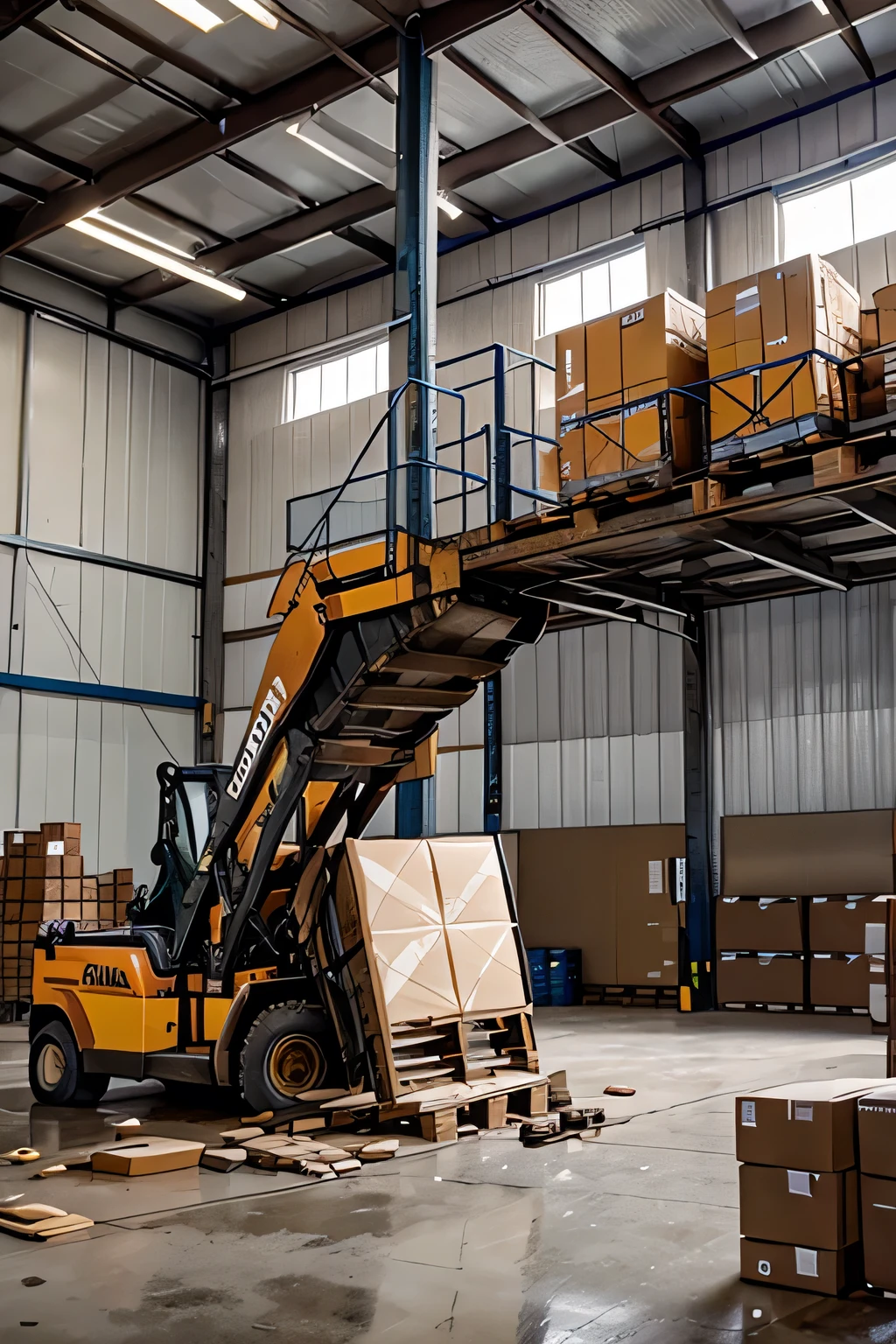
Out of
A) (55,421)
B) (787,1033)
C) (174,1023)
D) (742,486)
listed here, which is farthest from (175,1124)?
(55,421)

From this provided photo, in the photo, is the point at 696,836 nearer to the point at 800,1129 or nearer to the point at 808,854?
the point at 808,854

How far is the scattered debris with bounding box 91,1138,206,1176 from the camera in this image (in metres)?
7.34

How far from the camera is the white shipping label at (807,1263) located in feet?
16.1

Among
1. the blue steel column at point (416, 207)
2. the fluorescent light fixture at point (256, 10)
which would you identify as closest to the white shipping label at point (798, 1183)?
the blue steel column at point (416, 207)

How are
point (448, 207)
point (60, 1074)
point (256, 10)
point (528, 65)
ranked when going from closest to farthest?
point (60, 1074) < point (256, 10) < point (528, 65) < point (448, 207)

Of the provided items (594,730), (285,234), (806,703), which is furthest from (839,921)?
(285,234)

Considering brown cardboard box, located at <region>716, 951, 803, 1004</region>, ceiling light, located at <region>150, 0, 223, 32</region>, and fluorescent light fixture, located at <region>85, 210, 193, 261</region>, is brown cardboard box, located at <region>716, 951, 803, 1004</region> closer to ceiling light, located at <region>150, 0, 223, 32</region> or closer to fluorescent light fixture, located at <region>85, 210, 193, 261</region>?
ceiling light, located at <region>150, 0, 223, 32</region>

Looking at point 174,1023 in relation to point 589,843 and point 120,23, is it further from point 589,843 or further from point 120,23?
point 120,23

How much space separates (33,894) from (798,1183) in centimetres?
1437

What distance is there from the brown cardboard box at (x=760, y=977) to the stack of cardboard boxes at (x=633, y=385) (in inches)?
353

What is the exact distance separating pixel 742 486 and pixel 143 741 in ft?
50.2

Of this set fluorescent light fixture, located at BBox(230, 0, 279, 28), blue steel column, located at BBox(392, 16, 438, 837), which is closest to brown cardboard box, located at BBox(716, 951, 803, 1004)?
blue steel column, located at BBox(392, 16, 438, 837)

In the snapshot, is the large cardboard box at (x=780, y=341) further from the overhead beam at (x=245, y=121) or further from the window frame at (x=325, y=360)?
the window frame at (x=325, y=360)

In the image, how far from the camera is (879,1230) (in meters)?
4.81
